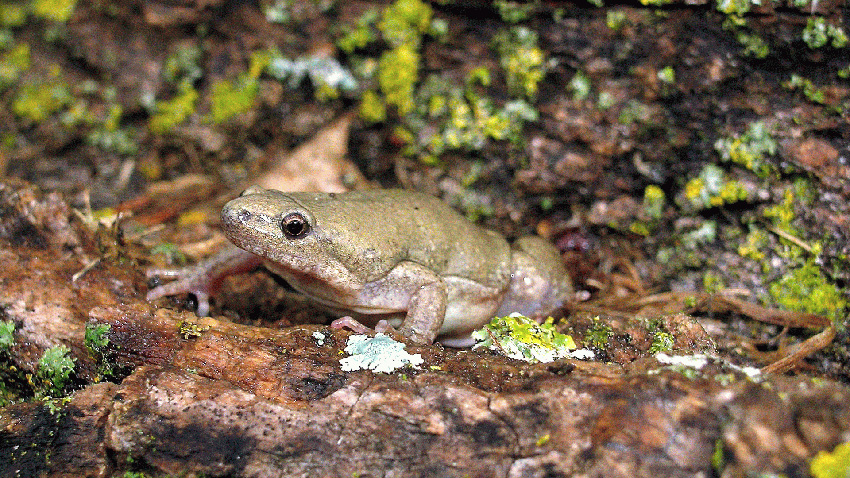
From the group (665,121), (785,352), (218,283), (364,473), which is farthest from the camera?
(665,121)

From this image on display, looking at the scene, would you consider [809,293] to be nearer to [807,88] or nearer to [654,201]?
[654,201]

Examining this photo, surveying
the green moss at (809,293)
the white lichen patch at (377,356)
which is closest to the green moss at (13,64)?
the white lichen patch at (377,356)

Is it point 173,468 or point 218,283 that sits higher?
point 173,468

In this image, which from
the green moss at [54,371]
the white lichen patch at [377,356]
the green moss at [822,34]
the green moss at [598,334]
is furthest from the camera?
the green moss at [822,34]

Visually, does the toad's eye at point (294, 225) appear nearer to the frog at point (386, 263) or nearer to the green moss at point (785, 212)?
the frog at point (386, 263)

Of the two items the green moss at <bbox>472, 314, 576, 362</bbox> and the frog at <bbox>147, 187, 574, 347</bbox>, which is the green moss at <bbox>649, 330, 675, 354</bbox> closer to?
the green moss at <bbox>472, 314, 576, 362</bbox>

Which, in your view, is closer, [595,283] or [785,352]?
[785,352]

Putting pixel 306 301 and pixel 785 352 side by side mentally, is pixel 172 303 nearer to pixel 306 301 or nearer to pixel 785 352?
pixel 306 301

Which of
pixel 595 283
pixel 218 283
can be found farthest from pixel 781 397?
pixel 218 283
